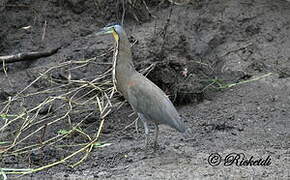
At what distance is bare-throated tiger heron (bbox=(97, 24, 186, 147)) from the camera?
19.6 feet

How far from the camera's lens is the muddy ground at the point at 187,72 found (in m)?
5.79

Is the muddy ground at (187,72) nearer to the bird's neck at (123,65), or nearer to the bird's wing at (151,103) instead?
the bird's wing at (151,103)

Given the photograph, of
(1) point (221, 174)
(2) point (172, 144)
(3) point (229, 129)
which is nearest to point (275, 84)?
(3) point (229, 129)

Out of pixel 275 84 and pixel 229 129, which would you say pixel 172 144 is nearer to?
pixel 229 129

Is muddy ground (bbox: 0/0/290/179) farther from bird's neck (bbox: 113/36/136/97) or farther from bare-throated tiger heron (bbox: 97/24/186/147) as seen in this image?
bird's neck (bbox: 113/36/136/97)

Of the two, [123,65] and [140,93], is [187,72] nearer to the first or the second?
[123,65]

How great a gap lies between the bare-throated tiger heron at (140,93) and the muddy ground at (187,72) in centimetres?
30

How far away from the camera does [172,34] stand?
824 centimetres

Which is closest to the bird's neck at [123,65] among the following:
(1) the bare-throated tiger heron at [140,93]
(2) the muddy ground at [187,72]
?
(1) the bare-throated tiger heron at [140,93]

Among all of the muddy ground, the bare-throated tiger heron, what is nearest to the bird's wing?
the bare-throated tiger heron

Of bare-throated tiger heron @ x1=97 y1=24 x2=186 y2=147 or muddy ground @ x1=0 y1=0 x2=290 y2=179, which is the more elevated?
bare-throated tiger heron @ x1=97 y1=24 x2=186 y2=147

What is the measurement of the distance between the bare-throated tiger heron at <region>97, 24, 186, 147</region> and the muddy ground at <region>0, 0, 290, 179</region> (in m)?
0.30

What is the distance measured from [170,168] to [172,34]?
3.01 metres

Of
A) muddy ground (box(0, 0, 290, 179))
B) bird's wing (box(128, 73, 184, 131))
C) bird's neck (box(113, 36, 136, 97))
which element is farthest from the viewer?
Answer: bird's neck (box(113, 36, 136, 97))
